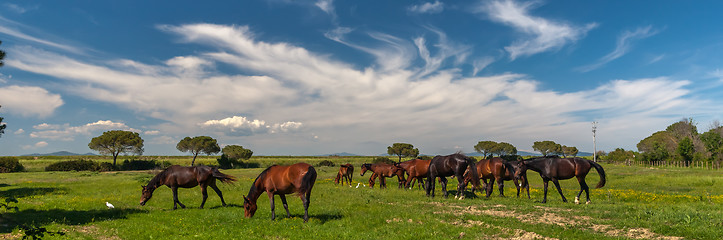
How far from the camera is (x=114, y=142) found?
2977 inches

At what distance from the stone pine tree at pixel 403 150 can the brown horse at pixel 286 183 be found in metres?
100

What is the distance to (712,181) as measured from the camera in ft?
107

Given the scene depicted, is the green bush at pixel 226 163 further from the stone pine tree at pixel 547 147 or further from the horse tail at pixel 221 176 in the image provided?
the stone pine tree at pixel 547 147

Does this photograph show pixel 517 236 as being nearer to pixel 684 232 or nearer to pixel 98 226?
pixel 684 232

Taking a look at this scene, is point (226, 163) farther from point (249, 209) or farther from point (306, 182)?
point (306, 182)

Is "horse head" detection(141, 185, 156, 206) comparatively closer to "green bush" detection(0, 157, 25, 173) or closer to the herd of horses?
the herd of horses

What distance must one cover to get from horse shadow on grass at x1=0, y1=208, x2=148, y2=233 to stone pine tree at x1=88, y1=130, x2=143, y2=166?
69762 mm

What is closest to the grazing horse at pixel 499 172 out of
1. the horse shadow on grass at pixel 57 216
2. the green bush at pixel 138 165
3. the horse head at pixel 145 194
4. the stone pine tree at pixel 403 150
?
the horse head at pixel 145 194

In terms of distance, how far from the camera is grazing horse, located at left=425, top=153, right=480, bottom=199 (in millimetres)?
19203

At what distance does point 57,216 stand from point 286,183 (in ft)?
32.7

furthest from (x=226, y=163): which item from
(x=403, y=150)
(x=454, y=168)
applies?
(x=454, y=168)

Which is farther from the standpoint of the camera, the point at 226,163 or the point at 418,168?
the point at 226,163

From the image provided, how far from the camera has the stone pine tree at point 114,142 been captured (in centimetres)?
7475

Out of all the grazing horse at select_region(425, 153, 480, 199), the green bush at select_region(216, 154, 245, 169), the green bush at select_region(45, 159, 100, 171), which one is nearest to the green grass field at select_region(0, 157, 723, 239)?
the grazing horse at select_region(425, 153, 480, 199)
